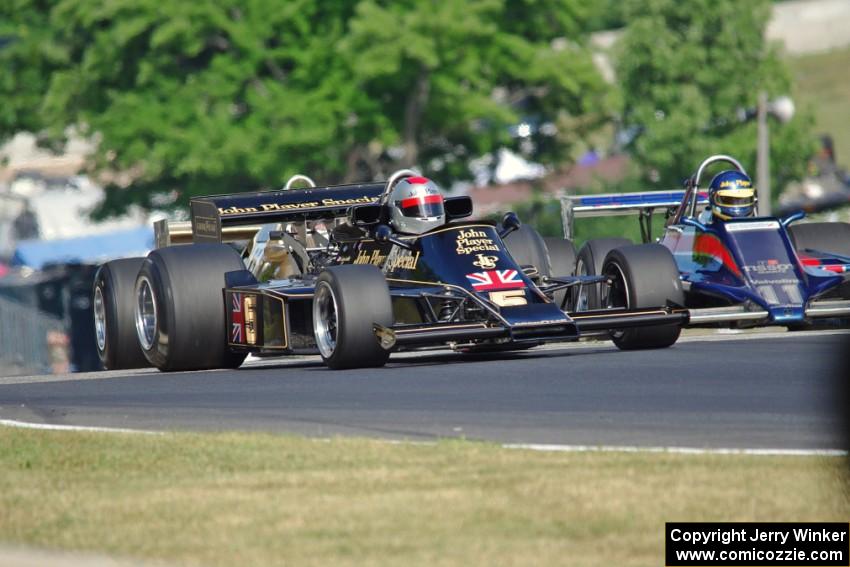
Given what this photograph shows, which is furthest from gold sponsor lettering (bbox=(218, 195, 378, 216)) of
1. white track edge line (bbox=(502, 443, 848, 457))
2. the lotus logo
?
white track edge line (bbox=(502, 443, 848, 457))

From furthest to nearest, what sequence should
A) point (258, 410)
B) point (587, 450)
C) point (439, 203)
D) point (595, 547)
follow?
point (439, 203) < point (258, 410) < point (587, 450) < point (595, 547)

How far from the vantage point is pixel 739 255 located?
16.4 m

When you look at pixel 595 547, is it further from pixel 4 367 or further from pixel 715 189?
pixel 4 367

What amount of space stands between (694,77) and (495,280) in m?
34.9

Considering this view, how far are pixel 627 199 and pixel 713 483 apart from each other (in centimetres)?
1198

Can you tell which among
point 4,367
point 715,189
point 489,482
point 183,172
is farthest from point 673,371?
point 183,172

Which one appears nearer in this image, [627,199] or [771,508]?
[771,508]

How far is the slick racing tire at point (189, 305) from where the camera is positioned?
48.2ft

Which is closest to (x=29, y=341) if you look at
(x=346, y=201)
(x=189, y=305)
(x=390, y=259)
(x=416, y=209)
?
(x=346, y=201)

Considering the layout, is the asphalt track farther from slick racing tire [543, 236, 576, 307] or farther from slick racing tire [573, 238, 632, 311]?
slick racing tire [543, 236, 576, 307]

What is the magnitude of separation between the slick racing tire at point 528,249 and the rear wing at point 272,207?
1.34m

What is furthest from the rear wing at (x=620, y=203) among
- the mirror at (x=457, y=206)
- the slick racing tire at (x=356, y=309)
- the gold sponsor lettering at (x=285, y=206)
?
the slick racing tire at (x=356, y=309)

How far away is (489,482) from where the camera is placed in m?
7.79

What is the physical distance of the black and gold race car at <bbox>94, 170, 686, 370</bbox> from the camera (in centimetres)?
1308
